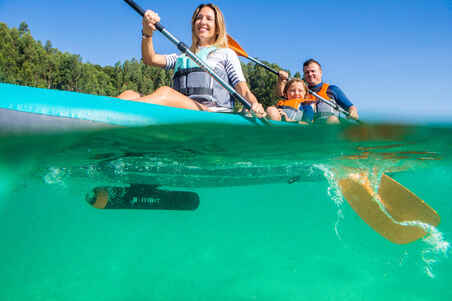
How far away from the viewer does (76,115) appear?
6.89ft

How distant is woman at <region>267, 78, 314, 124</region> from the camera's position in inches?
156

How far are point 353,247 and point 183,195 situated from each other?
20213mm

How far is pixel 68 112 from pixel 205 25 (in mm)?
2123

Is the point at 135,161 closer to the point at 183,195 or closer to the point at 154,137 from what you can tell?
the point at 183,195

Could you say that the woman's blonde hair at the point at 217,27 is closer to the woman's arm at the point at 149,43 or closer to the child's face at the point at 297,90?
the woman's arm at the point at 149,43

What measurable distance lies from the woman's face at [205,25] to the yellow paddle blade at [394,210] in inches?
132

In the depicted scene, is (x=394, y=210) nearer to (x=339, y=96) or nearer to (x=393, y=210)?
(x=393, y=210)

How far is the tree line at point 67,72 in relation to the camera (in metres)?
24.0

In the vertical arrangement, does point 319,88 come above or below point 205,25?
below

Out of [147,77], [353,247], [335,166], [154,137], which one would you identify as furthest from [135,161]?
[147,77]

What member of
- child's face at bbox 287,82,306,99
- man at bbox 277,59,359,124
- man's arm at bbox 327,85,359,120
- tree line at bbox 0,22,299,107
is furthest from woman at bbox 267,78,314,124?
tree line at bbox 0,22,299,107

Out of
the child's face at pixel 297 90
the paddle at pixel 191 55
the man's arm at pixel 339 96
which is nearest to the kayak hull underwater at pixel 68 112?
the paddle at pixel 191 55

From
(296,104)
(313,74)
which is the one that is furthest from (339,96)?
(296,104)

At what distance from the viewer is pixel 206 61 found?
340cm
